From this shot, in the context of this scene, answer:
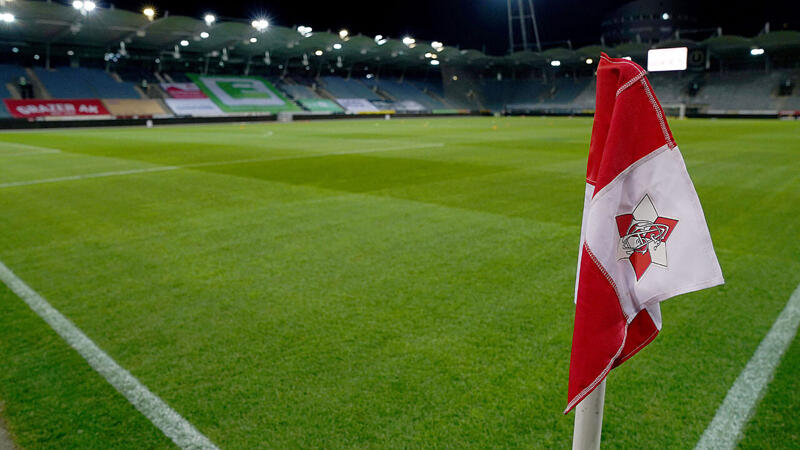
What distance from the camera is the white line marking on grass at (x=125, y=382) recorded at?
2.62 metres

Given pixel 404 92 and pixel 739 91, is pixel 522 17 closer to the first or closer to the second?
pixel 404 92

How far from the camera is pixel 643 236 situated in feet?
4.63

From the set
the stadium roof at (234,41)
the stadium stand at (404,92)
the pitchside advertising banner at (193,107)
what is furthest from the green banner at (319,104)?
the pitchside advertising banner at (193,107)

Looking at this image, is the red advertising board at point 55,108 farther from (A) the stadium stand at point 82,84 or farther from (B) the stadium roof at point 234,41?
(B) the stadium roof at point 234,41

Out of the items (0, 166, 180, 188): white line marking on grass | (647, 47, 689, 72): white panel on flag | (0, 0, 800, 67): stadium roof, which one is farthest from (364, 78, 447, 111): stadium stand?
(647, 47, 689, 72): white panel on flag

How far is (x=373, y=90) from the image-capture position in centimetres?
7050

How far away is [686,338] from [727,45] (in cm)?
6356

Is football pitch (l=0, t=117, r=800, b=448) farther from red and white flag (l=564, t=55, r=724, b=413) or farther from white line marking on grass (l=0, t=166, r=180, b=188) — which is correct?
white line marking on grass (l=0, t=166, r=180, b=188)

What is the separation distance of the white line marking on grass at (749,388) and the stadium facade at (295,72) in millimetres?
40979

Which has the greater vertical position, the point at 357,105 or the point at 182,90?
the point at 182,90

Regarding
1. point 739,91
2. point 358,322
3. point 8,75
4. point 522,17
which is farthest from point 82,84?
point 739,91

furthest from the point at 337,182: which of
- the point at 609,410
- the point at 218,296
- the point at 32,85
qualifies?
the point at 32,85

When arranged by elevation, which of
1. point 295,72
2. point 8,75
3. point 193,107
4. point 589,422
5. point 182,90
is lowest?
point 589,422

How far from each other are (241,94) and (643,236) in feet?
199
